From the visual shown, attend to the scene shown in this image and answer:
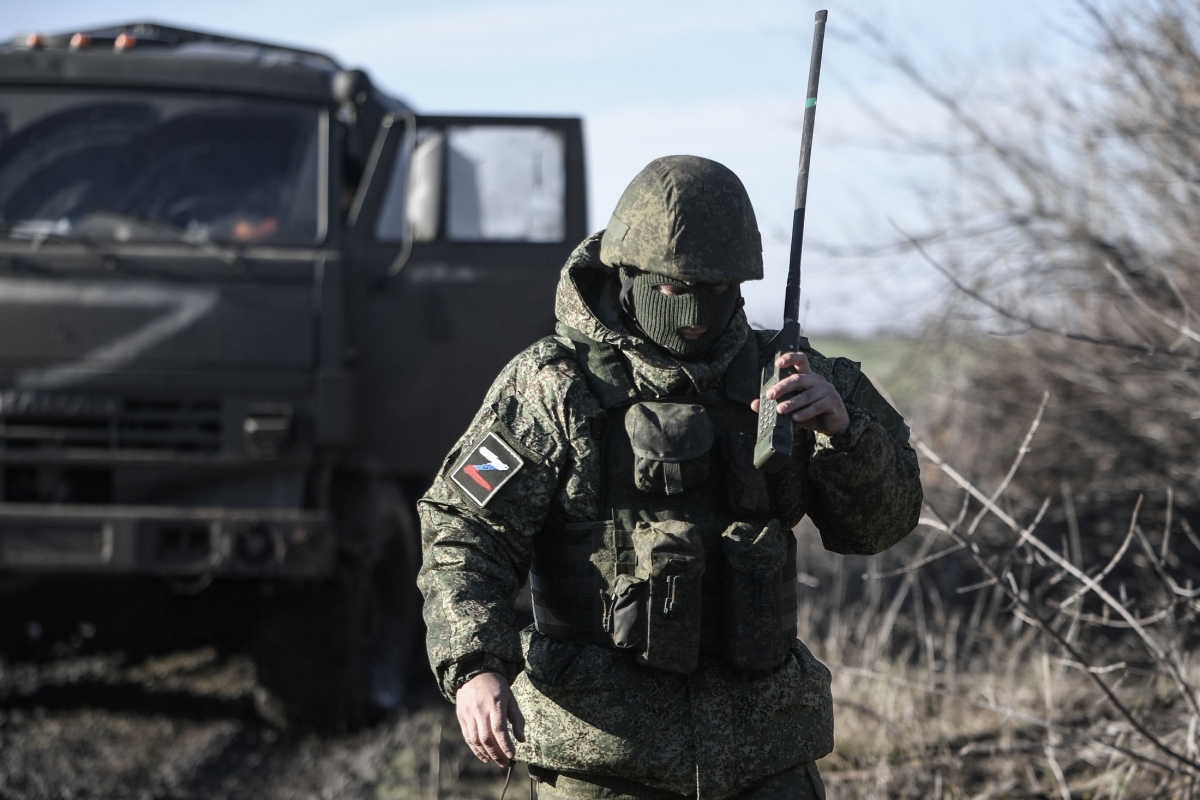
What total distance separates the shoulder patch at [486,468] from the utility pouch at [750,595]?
38 cm

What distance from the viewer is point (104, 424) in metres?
5.03

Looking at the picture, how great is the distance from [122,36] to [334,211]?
3.78 ft

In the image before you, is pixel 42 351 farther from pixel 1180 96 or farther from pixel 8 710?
pixel 1180 96

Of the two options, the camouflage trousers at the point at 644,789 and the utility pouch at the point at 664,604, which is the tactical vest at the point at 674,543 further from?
the camouflage trousers at the point at 644,789

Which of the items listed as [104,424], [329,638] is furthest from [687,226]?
[329,638]

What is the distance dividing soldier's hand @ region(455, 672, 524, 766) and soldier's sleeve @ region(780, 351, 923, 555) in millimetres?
632

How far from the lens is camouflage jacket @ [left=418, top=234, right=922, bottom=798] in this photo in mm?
2357

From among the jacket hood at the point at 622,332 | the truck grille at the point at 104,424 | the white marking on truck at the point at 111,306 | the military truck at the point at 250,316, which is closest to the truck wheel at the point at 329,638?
the military truck at the point at 250,316

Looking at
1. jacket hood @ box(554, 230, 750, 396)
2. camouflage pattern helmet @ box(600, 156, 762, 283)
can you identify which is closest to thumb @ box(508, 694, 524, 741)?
jacket hood @ box(554, 230, 750, 396)

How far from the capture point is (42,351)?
4.95 meters

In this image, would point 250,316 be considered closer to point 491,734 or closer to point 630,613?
point 630,613

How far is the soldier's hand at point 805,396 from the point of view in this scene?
224 cm

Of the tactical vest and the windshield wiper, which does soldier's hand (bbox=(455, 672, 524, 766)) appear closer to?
the tactical vest

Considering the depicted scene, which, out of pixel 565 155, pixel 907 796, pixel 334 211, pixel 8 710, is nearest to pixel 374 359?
pixel 334 211
